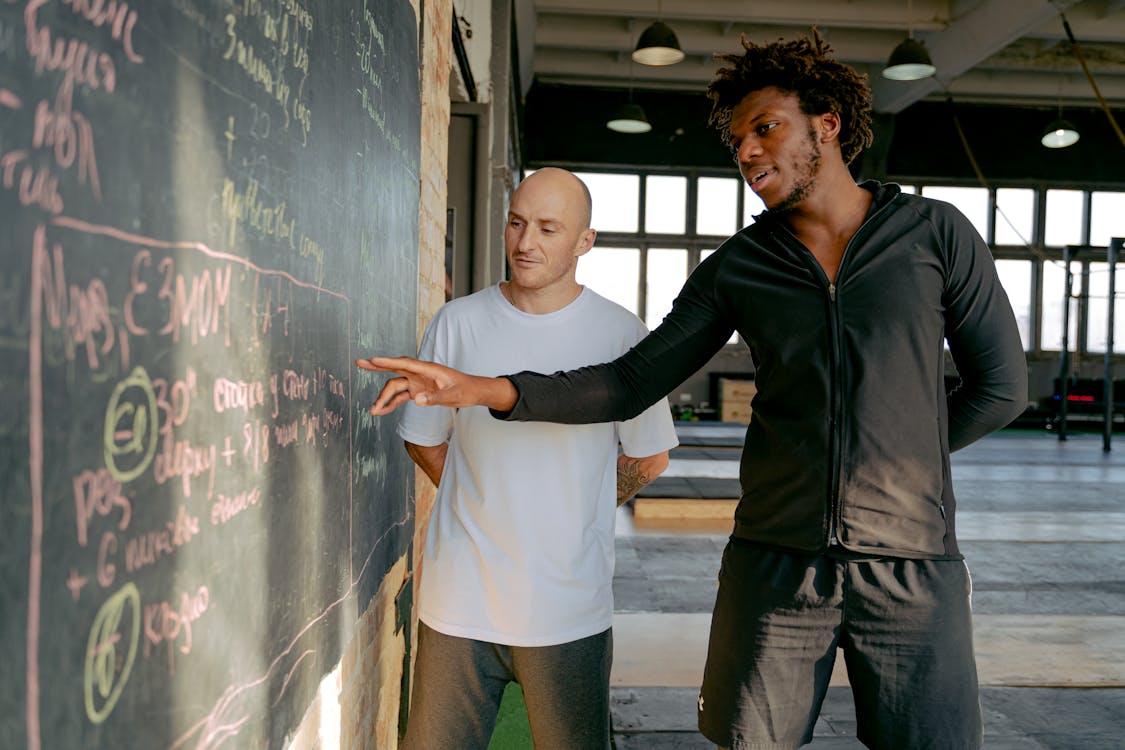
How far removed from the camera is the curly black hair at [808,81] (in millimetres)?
1603

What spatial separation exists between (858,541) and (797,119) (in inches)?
29.4

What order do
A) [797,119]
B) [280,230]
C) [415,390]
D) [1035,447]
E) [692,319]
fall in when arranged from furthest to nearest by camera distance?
[1035,447] → [692,319] → [797,119] → [415,390] → [280,230]

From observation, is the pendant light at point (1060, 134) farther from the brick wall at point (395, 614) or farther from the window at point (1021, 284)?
the brick wall at point (395, 614)

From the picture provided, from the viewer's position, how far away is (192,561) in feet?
2.89

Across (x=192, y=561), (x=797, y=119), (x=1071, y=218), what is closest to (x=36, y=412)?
(x=192, y=561)

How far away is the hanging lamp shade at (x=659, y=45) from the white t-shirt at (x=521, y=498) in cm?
650

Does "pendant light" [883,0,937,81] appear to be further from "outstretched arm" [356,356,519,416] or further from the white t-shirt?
"outstretched arm" [356,356,519,416]

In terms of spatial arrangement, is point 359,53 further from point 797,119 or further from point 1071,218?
point 1071,218

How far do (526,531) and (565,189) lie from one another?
2.12 ft

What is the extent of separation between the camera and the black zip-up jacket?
1486mm

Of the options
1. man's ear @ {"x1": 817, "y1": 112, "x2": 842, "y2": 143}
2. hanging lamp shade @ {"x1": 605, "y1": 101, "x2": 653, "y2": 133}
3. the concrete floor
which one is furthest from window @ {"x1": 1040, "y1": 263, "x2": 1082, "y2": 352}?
man's ear @ {"x1": 817, "y1": 112, "x2": 842, "y2": 143}

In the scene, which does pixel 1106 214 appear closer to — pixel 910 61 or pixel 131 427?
pixel 910 61

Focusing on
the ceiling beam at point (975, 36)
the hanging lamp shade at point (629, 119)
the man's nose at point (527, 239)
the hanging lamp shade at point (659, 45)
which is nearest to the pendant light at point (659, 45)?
the hanging lamp shade at point (659, 45)

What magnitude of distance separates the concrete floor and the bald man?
1252 mm
